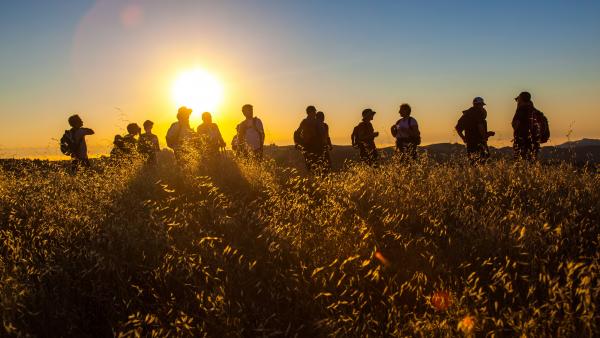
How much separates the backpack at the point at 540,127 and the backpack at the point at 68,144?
30.8 feet

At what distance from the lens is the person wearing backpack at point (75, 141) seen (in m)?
9.91

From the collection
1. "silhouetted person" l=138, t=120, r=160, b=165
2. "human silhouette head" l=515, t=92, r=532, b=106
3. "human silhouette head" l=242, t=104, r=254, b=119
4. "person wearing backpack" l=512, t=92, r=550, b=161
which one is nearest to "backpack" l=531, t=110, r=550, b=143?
"person wearing backpack" l=512, t=92, r=550, b=161

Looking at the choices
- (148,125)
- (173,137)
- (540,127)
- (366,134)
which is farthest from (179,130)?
(540,127)

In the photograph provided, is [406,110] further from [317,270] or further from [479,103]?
[317,270]

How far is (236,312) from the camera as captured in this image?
9.70 ft

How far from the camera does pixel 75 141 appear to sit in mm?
9906

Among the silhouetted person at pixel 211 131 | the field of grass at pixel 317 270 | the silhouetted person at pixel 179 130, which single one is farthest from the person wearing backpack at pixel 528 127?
the silhouetted person at pixel 179 130

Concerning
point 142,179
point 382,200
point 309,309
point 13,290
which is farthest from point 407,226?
point 142,179

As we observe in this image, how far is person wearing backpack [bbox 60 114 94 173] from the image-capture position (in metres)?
9.91

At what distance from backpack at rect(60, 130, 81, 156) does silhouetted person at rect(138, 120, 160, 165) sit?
1.41m

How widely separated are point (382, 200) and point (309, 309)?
2.34 meters

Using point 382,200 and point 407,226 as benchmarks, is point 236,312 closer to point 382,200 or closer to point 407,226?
point 407,226

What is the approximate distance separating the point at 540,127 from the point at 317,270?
7.28 m

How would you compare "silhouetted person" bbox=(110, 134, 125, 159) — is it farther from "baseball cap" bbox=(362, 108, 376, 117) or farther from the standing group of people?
"baseball cap" bbox=(362, 108, 376, 117)
